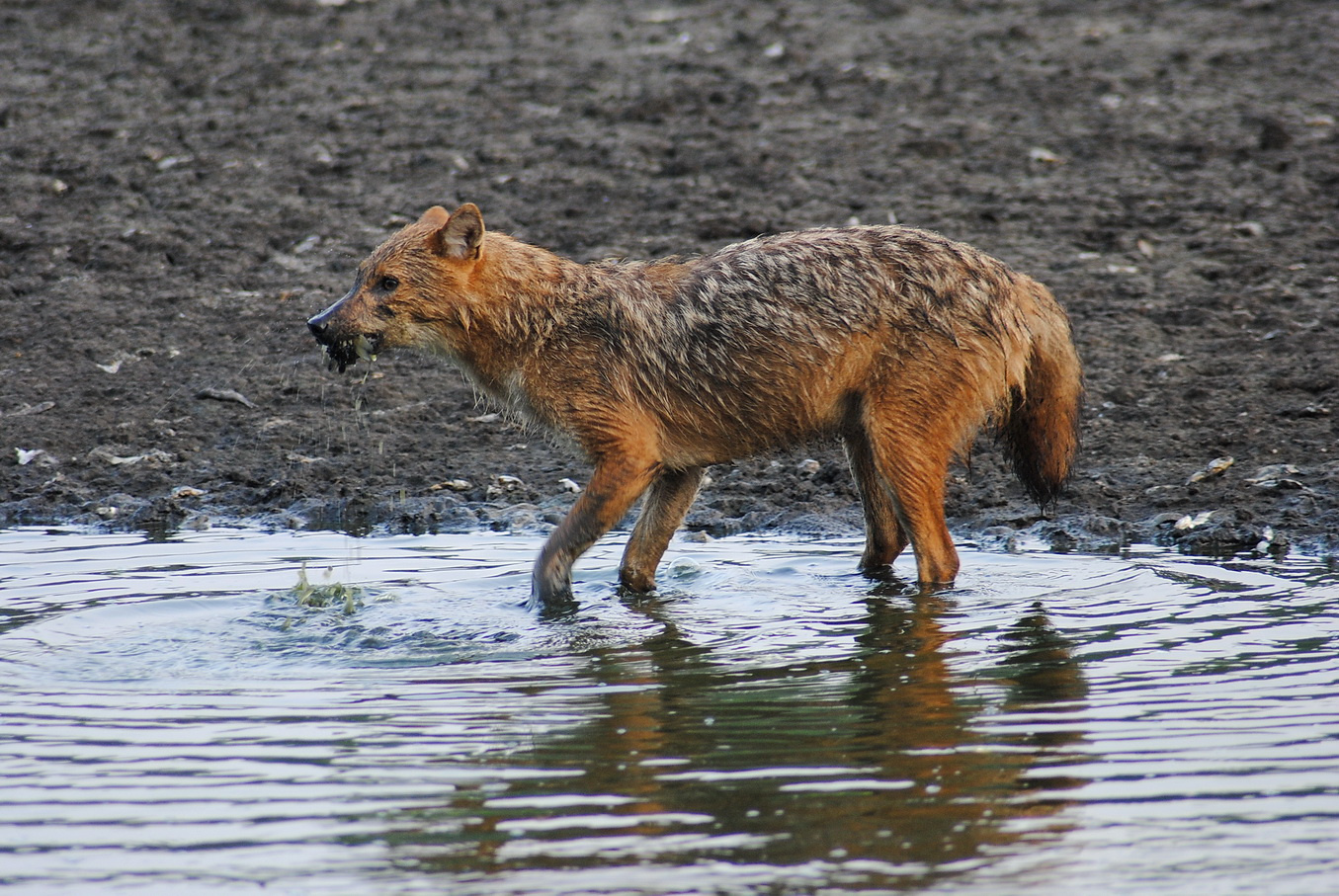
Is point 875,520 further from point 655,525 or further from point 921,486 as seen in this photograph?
point 655,525

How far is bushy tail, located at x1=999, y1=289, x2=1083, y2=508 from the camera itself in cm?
748

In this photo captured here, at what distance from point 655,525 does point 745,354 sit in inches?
38.5

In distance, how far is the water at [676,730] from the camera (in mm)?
4047

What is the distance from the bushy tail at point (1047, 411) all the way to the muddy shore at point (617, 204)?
612mm

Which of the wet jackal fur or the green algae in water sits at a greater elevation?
the wet jackal fur

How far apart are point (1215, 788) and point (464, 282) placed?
4252mm

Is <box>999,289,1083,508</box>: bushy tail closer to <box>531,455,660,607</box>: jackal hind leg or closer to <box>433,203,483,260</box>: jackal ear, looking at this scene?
<box>531,455,660,607</box>: jackal hind leg

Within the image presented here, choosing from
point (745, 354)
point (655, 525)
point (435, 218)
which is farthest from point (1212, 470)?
point (435, 218)

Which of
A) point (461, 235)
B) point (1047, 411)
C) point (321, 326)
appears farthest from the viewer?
point (1047, 411)

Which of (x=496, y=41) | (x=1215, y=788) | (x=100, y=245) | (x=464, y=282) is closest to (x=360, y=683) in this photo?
(x=464, y=282)

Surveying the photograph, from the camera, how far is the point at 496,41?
A: 1600cm

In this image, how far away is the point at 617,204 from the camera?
12188 millimetres

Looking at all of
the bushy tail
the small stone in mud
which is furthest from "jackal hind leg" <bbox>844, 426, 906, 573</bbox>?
the small stone in mud

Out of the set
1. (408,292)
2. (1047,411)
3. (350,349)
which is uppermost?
(408,292)
